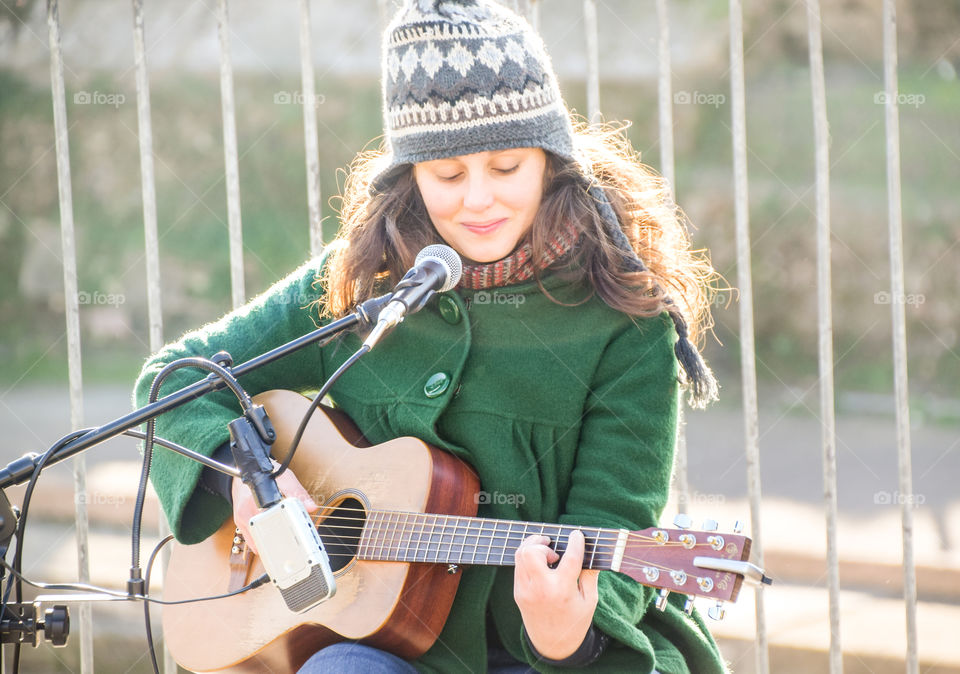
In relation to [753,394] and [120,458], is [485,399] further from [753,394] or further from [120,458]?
[120,458]

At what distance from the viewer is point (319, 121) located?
753 cm

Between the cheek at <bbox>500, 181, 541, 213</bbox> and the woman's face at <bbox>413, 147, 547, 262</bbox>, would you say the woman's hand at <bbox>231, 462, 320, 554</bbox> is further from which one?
the cheek at <bbox>500, 181, 541, 213</bbox>

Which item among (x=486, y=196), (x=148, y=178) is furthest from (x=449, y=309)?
(x=148, y=178)

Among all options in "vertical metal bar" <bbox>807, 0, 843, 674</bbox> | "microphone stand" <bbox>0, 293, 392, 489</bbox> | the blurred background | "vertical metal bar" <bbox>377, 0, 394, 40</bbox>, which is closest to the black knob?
"microphone stand" <bbox>0, 293, 392, 489</bbox>

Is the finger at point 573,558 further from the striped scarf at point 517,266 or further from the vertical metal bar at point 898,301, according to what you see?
the vertical metal bar at point 898,301

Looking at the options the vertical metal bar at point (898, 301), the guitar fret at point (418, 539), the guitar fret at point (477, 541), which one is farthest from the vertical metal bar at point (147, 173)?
the vertical metal bar at point (898, 301)

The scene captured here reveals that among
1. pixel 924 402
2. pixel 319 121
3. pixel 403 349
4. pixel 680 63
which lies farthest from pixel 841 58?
pixel 403 349

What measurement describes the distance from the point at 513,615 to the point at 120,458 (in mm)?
5502

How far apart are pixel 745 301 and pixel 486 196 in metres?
1.08

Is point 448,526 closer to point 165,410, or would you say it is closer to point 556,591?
point 556,591

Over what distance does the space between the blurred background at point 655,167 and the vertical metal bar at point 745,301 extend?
110 inches

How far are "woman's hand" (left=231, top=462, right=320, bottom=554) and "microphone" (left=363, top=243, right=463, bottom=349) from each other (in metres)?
0.56

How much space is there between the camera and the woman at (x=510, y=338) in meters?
1.84

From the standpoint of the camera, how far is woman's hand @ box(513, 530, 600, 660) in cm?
154
